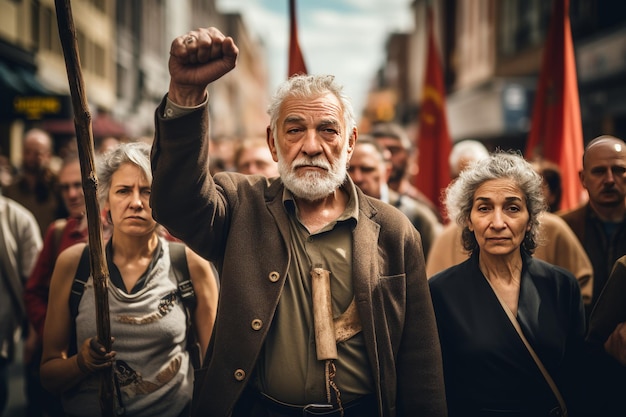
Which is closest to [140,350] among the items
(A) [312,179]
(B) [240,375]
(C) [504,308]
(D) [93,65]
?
(B) [240,375]

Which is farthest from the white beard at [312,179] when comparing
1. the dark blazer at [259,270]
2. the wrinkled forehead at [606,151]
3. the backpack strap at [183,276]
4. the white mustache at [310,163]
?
the wrinkled forehead at [606,151]

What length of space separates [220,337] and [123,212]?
98 centimetres

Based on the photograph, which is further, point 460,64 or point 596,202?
point 460,64

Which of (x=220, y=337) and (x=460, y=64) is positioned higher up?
(x=460, y=64)

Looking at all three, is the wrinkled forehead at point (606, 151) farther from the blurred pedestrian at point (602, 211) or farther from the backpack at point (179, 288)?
the backpack at point (179, 288)

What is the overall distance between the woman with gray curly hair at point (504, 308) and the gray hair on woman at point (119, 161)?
152 centimetres

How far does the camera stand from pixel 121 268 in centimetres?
333

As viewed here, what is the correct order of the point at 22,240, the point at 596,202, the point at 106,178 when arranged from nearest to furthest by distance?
1. the point at 106,178
2. the point at 596,202
3. the point at 22,240

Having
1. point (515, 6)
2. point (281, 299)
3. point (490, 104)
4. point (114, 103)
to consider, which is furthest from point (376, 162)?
point (114, 103)

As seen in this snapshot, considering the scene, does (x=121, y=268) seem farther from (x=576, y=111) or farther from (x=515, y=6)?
(x=515, y=6)

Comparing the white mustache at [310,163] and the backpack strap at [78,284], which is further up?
the white mustache at [310,163]

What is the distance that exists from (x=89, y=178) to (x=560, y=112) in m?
4.62

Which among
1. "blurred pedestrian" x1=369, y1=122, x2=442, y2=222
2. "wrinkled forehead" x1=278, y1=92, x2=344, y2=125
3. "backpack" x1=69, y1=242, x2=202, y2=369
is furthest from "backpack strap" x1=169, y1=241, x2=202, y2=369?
"blurred pedestrian" x1=369, y1=122, x2=442, y2=222

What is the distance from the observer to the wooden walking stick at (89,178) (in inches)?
96.8
